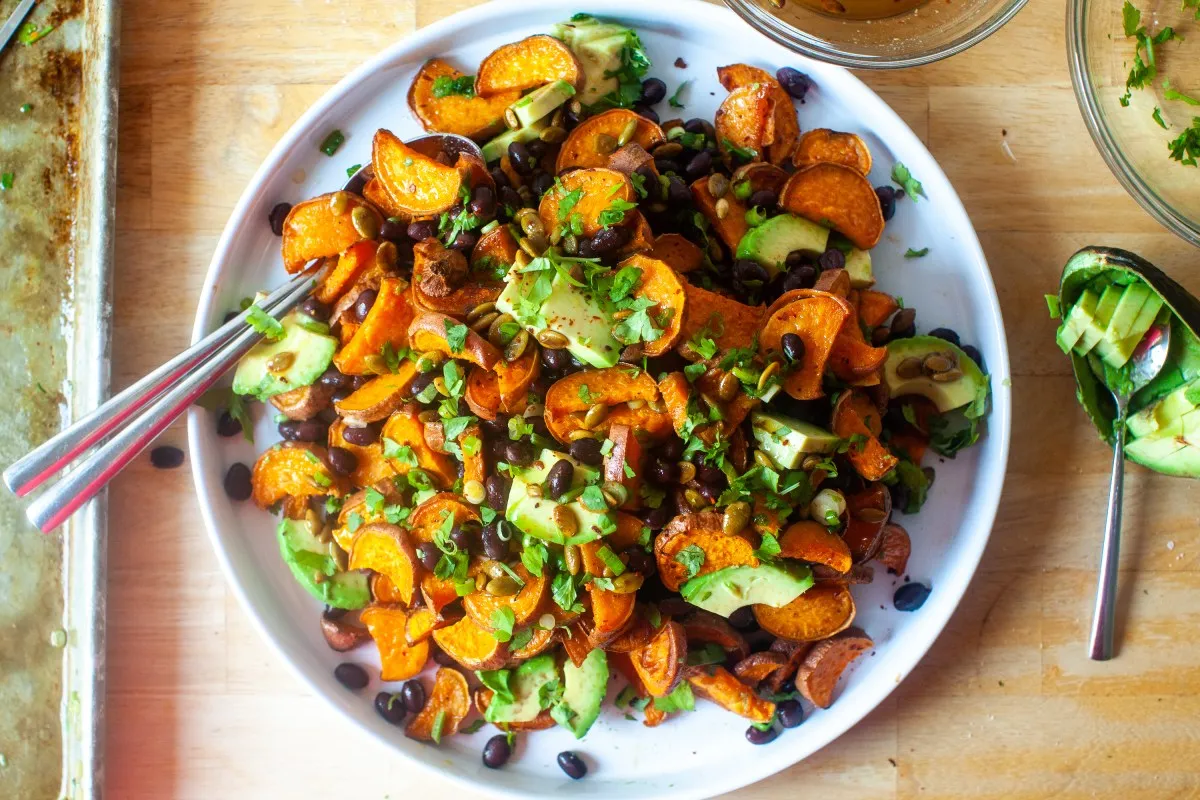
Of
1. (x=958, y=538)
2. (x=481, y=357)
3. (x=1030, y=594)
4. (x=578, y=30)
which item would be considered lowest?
(x=1030, y=594)

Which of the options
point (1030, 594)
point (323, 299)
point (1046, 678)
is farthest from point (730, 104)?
point (1046, 678)

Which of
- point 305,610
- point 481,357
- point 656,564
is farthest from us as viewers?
point 305,610

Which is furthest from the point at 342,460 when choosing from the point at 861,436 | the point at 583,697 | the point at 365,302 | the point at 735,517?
the point at 861,436

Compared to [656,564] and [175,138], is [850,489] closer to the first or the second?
[656,564]

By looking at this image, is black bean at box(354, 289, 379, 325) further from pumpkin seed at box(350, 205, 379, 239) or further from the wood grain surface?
the wood grain surface

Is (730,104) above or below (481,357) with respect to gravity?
above

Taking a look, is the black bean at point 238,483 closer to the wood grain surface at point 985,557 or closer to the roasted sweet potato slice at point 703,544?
the wood grain surface at point 985,557

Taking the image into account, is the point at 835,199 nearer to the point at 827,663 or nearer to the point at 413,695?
the point at 827,663
